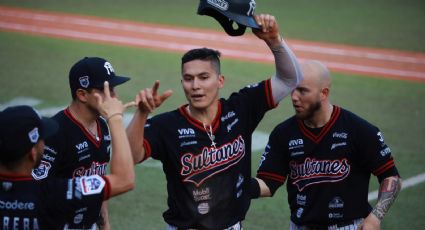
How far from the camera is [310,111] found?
732cm

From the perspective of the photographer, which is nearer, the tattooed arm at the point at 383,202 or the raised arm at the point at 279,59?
the raised arm at the point at 279,59

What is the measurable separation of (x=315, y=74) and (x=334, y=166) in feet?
2.82

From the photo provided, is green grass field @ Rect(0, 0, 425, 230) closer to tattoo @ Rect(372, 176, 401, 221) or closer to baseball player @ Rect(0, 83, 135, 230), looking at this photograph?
tattoo @ Rect(372, 176, 401, 221)

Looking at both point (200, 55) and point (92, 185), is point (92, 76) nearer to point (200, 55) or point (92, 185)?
point (200, 55)

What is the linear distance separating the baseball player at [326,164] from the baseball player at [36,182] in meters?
2.01

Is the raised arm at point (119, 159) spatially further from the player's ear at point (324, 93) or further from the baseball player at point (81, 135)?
the player's ear at point (324, 93)

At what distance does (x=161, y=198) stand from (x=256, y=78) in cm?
597

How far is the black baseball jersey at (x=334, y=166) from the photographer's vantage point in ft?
23.4

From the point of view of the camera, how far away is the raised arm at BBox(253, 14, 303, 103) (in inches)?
252

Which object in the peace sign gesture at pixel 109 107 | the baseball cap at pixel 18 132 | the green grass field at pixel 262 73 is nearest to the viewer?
the baseball cap at pixel 18 132

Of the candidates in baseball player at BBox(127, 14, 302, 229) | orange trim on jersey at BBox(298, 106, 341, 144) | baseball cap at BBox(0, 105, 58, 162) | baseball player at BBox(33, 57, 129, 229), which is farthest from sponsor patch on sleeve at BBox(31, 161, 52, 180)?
orange trim on jersey at BBox(298, 106, 341, 144)

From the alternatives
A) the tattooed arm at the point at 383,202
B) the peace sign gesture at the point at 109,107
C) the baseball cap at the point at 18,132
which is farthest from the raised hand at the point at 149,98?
the tattooed arm at the point at 383,202

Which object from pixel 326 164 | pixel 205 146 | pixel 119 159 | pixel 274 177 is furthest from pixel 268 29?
pixel 119 159

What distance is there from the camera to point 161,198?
10531 millimetres
